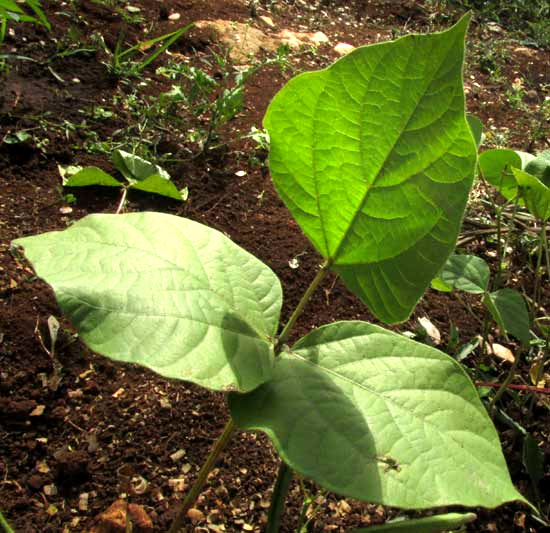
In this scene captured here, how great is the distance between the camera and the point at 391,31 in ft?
10.2

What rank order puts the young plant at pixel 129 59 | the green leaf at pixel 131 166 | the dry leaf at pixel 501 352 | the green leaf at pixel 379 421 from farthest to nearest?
1. the young plant at pixel 129 59
2. the green leaf at pixel 131 166
3. the dry leaf at pixel 501 352
4. the green leaf at pixel 379 421

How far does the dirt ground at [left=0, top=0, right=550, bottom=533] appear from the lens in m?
1.08

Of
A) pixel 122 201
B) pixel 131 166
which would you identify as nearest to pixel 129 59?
pixel 131 166

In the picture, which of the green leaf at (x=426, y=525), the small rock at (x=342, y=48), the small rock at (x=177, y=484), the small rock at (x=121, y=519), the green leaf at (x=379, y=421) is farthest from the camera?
the small rock at (x=342, y=48)

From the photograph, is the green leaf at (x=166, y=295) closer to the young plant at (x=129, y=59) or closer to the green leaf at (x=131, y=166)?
the green leaf at (x=131, y=166)

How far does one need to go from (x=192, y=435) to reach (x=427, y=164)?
0.74 meters

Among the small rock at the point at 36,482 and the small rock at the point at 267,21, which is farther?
the small rock at the point at 267,21

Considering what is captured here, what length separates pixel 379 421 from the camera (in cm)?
64

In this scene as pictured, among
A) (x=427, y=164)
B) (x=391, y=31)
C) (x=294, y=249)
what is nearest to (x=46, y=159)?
(x=294, y=249)

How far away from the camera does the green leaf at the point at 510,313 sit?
1.09 metres

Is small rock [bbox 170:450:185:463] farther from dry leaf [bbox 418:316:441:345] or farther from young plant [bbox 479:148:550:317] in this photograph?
young plant [bbox 479:148:550:317]

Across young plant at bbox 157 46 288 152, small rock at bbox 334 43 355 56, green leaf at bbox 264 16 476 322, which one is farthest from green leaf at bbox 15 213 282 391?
small rock at bbox 334 43 355 56

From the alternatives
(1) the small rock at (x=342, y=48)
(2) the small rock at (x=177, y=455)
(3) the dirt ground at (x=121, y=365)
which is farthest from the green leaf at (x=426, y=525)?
(1) the small rock at (x=342, y=48)

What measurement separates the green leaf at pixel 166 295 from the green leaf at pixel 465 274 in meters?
0.54
